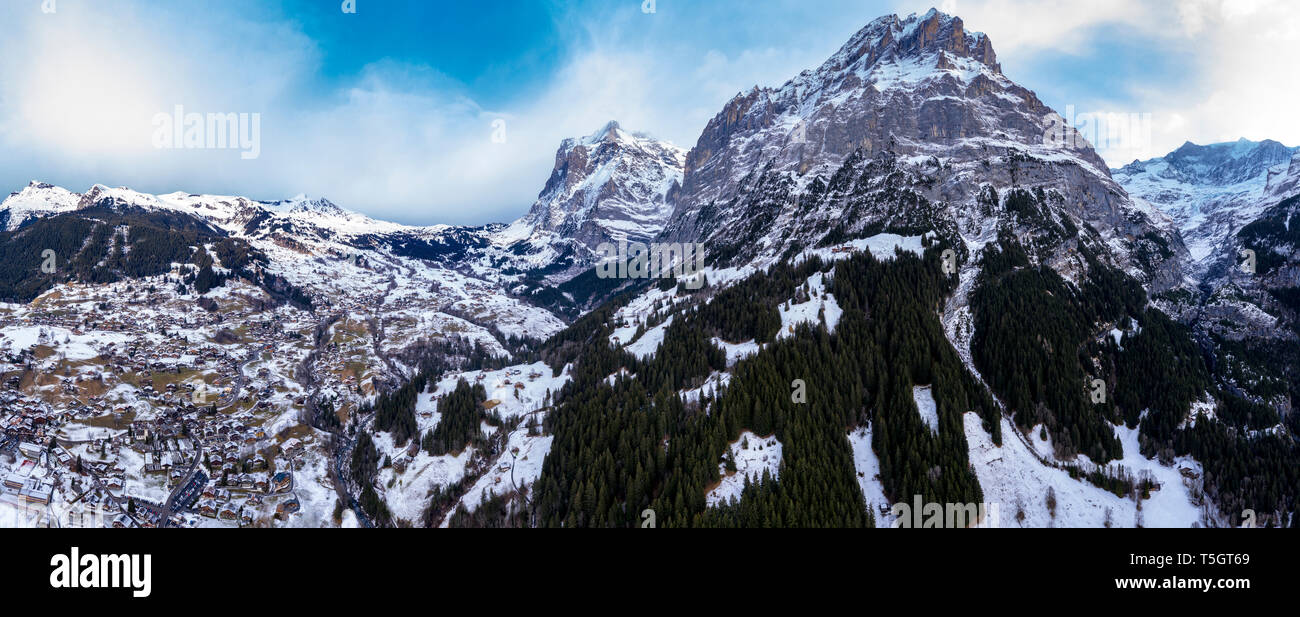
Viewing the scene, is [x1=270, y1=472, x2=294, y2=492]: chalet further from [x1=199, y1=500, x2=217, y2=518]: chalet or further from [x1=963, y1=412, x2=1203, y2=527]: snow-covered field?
[x1=963, y1=412, x2=1203, y2=527]: snow-covered field

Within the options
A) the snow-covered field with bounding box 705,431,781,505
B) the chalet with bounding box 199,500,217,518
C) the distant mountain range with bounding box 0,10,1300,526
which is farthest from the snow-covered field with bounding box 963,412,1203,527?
the chalet with bounding box 199,500,217,518

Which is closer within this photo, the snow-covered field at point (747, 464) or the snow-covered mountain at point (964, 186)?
the snow-covered field at point (747, 464)

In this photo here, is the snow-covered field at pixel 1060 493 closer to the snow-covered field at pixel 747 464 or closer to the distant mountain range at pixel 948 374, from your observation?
the distant mountain range at pixel 948 374

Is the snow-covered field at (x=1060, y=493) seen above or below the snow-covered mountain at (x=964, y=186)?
below

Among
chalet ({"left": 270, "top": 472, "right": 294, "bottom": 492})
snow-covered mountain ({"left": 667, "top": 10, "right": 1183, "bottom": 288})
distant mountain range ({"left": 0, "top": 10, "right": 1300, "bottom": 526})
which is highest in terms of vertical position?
snow-covered mountain ({"left": 667, "top": 10, "right": 1183, "bottom": 288})

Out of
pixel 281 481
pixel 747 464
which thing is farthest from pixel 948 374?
pixel 281 481

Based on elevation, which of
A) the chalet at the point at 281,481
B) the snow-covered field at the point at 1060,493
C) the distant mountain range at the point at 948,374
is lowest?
the chalet at the point at 281,481

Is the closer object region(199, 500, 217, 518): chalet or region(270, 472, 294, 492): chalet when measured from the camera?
region(199, 500, 217, 518): chalet

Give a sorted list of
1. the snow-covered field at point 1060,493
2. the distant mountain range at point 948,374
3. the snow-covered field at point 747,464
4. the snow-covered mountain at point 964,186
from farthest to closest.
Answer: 1. the snow-covered mountain at point 964,186
2. the distant mountain range at point 948,374
3. the snow-covered field at point 747,464
4. the snow-covered field at point 1060,493

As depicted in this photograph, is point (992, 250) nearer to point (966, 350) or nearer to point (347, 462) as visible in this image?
point (966, 350)

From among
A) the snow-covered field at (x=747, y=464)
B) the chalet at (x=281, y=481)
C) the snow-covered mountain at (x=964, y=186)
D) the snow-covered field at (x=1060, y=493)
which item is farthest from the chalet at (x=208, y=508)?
the snow-covered mountain at (x=964, y=186)

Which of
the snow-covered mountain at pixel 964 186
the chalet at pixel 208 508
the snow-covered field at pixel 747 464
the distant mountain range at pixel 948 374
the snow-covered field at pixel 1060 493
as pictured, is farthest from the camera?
the snow-covered mountain at pixel 964 186
